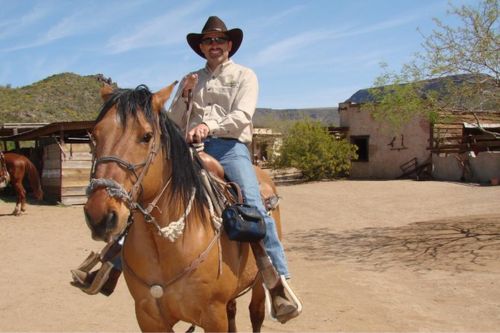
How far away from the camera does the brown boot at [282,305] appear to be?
342cm

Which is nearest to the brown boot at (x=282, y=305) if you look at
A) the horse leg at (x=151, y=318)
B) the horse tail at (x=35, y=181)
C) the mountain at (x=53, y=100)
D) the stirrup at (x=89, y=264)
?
the horse leg at (x=151, y=318)

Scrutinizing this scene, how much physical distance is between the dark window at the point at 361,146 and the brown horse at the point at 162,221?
25.9m

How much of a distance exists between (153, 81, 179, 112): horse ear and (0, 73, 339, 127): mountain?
30.4m

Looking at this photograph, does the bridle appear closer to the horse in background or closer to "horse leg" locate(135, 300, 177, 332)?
"horse leg" locate(135, 300, 177, 332)

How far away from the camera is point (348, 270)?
852 cm

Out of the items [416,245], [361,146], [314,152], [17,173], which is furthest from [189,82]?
[361,146]

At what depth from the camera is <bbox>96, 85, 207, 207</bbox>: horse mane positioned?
2.61 m

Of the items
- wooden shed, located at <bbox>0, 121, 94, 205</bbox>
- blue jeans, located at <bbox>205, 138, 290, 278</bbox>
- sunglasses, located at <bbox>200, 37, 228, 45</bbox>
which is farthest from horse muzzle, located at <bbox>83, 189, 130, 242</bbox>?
wooden shed, located at <bbox>0, 121, 94, 205</bbox>

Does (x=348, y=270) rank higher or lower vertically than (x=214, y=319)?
lower

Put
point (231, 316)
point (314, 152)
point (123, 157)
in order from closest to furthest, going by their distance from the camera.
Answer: point (123, 157) < point (231, 316) < point (314, 152)

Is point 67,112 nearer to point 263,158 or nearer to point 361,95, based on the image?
point 263,158

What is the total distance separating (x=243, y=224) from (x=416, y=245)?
26.9 feet

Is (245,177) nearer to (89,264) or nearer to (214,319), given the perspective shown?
(214,319)

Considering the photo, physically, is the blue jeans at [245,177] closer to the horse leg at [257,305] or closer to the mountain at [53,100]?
the horse leg at [257,305]
